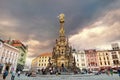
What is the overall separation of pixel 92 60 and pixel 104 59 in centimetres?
694

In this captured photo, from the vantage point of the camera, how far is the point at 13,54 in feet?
170

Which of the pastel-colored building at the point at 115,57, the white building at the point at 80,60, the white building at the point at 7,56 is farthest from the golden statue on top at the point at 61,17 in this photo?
the pastel-colored building at the point at 115,57

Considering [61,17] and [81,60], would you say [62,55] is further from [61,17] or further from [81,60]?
[81,60]

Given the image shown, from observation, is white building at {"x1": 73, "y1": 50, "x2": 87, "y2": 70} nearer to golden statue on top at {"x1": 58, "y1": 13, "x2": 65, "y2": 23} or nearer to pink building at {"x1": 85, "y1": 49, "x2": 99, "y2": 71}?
pink building at {"x1": 85, "y1": 49, "x2": 99, "y2": 71}

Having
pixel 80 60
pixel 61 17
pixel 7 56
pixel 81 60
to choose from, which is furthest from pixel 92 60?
pixel 7 56

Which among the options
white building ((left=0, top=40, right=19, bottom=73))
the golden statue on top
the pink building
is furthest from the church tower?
the pink building

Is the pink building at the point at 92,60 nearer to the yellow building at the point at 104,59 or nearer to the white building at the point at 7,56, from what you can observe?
the yellow building at the point at 104,59

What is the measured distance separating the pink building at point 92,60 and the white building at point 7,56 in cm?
4342

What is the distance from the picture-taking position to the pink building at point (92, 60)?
74044 millimetres

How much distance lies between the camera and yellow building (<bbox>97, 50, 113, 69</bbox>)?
238 feet

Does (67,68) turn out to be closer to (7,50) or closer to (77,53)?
(7,50)

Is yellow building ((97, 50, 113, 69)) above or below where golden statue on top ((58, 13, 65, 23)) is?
below

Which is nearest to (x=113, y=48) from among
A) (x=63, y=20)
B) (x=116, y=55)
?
(x=116, y=55)

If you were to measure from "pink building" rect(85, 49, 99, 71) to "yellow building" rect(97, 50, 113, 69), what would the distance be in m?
2.25
